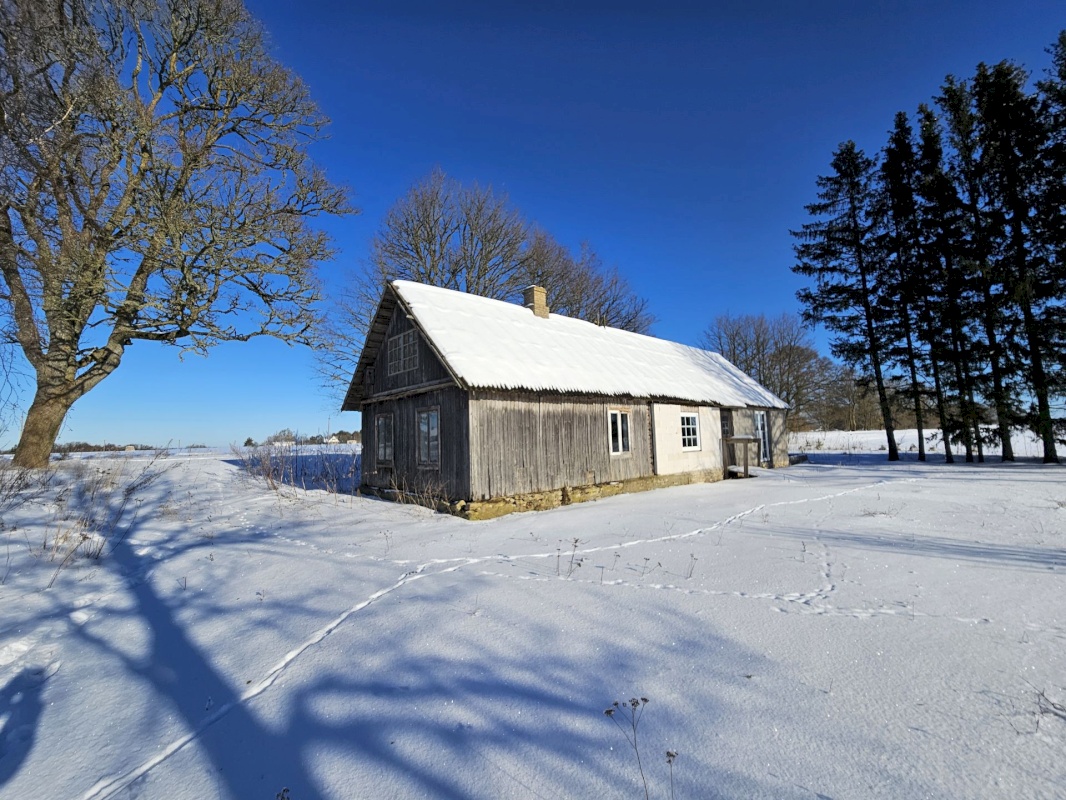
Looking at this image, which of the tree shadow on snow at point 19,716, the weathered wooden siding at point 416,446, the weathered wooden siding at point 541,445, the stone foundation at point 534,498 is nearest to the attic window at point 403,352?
the weathered wooden siding at point 416,446

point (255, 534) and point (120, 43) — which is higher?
point (120, 43)

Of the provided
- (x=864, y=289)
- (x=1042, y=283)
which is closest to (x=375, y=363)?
(x=864, y=289)

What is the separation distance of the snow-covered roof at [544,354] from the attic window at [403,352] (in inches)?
41.4

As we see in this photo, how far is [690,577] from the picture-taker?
4.86 meters

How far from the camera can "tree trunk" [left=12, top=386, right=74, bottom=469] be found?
1206 centimetres

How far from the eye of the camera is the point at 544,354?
12734 mm

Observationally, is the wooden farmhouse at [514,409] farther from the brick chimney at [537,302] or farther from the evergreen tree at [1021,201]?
the evergreen tree at [1021,201]

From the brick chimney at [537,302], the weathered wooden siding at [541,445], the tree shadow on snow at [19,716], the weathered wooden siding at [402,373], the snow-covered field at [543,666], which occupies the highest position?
the brick chimney at [537,302]

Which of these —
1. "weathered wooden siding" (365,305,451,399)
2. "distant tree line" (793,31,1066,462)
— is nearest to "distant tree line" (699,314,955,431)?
"distant tree line" (793,31,1066,462)

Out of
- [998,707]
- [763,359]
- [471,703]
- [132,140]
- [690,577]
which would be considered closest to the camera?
[998,707]

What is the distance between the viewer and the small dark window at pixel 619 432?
13117 millimetres

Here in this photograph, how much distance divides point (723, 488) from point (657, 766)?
1203cm

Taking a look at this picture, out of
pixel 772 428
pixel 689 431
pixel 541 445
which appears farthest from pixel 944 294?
pixel 541 445

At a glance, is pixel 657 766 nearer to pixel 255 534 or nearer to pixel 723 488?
pixel 255 534
